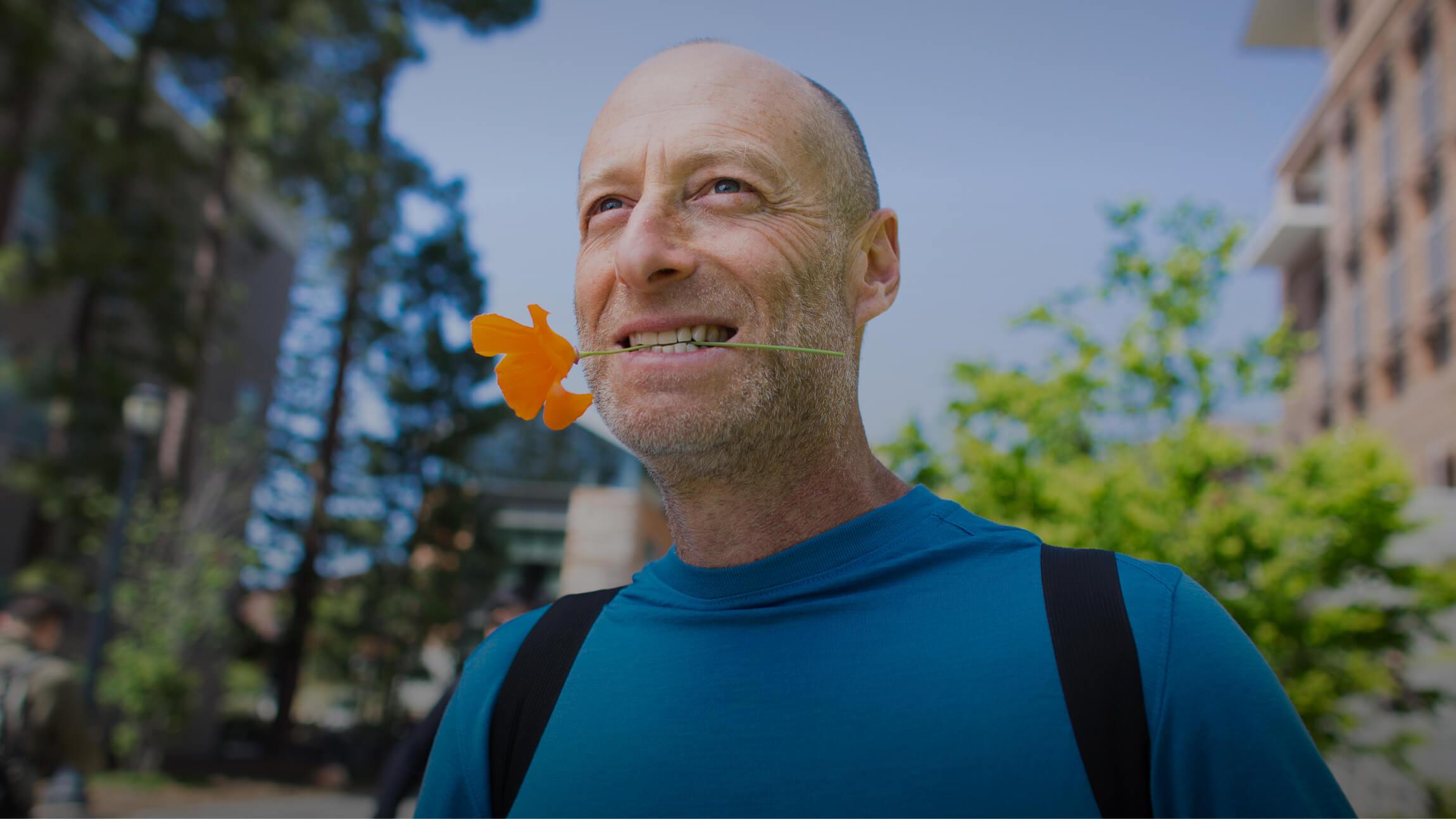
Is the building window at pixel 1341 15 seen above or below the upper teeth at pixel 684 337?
above

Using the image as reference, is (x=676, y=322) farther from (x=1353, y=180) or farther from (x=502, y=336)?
(x=1353, y=180)

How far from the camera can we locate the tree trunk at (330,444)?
19.7 metres

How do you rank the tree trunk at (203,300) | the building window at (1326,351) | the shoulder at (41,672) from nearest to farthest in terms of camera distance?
the shoulder at (41,672) → the tree trunk at (203,300) → the building window at (1326,351)

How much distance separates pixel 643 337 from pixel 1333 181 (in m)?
29.2

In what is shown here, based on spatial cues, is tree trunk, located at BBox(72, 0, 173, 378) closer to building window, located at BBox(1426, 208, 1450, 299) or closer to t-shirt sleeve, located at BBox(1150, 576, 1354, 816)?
t-shirt sleeve, located at BBox(1150, 576, 1354, 816)

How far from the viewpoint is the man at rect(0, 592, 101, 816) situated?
4.30m

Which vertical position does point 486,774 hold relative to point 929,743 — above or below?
below

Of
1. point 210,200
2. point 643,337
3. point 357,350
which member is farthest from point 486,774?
point 357,350

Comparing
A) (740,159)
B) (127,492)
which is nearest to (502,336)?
(740,159)

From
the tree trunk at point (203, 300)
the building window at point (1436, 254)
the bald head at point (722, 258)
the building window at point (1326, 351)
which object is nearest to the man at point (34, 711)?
the bald head at point (722, 258)

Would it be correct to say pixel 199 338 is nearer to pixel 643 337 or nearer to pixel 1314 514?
pixel 1314 514

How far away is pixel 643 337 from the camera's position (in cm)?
129

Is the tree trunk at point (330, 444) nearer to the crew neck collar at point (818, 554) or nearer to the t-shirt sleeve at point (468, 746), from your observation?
the t-shirt sleeve at point (468, 746)

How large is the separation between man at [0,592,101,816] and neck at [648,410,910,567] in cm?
427
